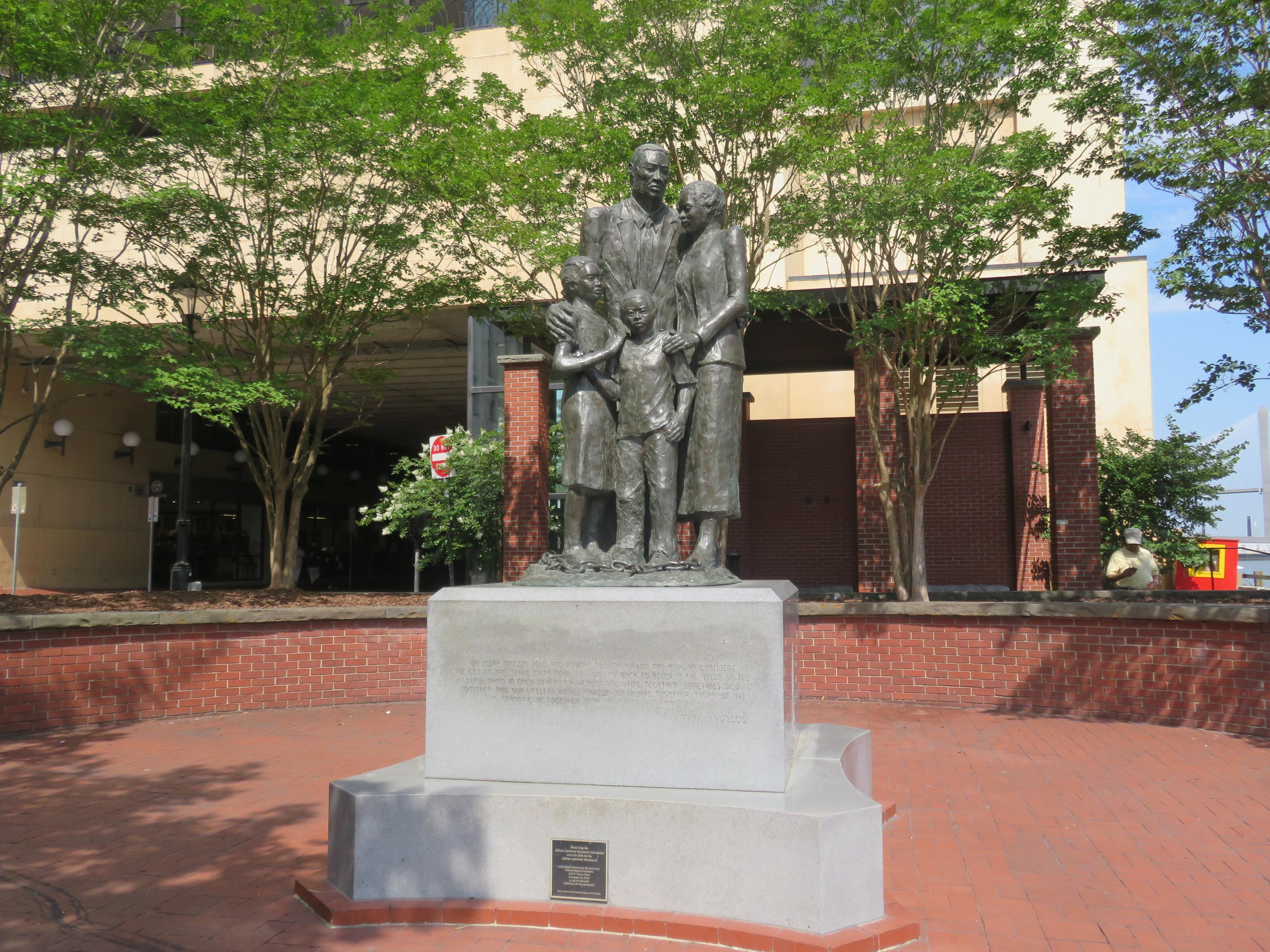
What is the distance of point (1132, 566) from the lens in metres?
12.5

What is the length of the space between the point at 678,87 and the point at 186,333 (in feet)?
26.1

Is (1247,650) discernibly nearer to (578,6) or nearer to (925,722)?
(925,722)

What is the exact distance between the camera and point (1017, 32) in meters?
11.2

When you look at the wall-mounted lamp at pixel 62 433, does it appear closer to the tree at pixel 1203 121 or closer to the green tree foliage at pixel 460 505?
the green tree foliage at pixel 460 505

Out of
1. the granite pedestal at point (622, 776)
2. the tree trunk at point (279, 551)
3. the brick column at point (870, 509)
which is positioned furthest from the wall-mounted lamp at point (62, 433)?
the granite pedestal at point (622, 776)

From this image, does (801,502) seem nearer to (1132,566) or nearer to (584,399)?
(1132,566)

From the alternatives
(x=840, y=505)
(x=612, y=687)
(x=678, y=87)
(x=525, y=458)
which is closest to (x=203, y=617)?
(x=612, y=687)

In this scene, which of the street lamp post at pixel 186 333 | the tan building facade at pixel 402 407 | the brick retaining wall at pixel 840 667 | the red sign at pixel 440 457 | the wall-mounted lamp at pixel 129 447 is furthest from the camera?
the wall-mounted lamp at pixel 129 447

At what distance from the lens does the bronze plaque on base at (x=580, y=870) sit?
4039mm

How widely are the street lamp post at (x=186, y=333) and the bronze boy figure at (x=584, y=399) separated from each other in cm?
1024

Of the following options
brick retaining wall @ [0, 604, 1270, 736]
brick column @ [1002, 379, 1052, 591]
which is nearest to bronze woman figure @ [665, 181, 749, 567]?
brick retaining wall @ [0, 604, 1270, 736]

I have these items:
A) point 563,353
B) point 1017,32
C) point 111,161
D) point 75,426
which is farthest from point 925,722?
point 75,426

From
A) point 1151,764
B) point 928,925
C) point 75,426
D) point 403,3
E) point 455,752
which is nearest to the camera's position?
point 928,925

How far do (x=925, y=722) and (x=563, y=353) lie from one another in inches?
231
